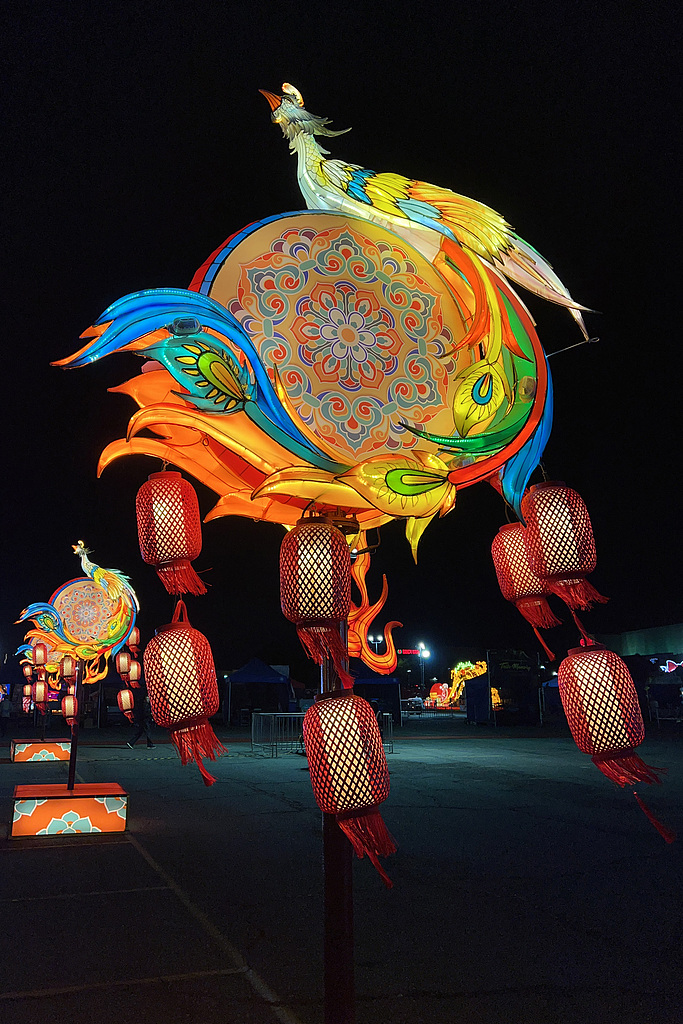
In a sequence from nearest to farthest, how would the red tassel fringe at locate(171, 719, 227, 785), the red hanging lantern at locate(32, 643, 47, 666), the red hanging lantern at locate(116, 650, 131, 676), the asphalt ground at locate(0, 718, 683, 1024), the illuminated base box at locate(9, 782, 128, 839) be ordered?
the red tassel fringe at locate(171, 719, 227, 785)
the asphalt ground at locate(0, 718, 683, 1024)
the illuminated base box at locate(9, 782, 128, 839)
the red hanging lantern at locate(116, 650, 131, 676)
the red hanging lantern at locate(32, 643, 47, 666)

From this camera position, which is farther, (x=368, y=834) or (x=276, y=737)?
(x=276, y=737)

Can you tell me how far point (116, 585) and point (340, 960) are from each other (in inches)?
333

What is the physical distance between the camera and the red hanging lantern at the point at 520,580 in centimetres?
309

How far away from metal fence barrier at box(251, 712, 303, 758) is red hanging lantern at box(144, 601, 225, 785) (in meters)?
16.6

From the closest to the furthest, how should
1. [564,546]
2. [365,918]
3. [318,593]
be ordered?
[318,593], [564,546], [365,918]

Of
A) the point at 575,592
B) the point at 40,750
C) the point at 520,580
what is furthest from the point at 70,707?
the point at 575,592

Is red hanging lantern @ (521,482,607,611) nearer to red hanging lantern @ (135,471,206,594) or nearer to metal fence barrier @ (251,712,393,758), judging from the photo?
red hanging lantern @ (135,471,206,594)

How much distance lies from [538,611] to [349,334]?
1615 mm

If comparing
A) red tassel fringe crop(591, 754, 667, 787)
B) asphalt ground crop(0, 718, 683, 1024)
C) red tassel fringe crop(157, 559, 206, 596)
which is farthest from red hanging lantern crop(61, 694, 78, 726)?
red tassel fringe crop(591, 754, 667, 787)

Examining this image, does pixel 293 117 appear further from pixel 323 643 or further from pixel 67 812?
pixel 67 812

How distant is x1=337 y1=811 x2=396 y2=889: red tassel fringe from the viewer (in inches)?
81.9

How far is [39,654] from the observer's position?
1459 centimetres

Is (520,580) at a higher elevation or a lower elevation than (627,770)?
higher

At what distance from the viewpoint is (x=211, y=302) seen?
234cm
